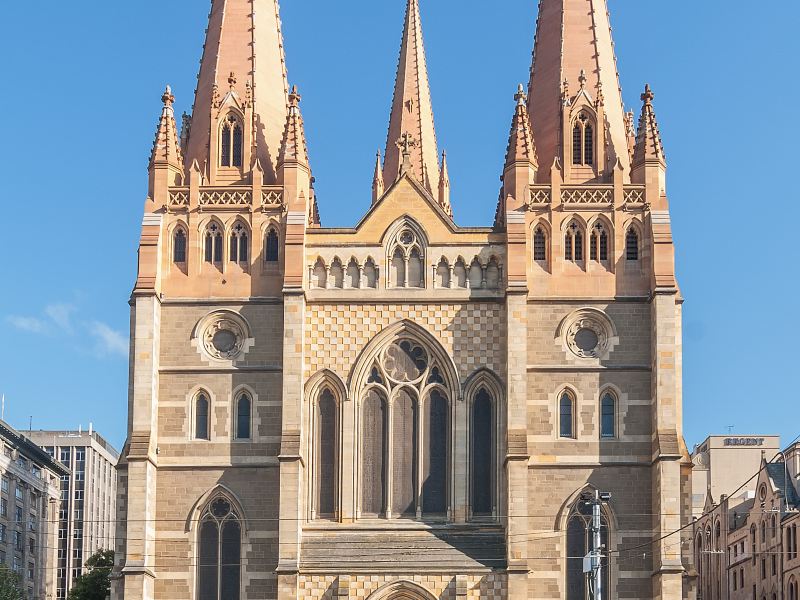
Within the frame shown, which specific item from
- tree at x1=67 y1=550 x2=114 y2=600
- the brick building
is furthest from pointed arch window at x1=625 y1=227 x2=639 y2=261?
the brick building

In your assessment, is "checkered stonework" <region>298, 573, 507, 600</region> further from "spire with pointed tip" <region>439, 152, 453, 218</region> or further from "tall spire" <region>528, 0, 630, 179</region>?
"spire with pointed tip" <region>439, 152, 453, 218</region>

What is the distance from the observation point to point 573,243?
60625 mm

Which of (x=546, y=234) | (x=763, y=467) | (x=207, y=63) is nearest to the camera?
(x=546, y=234)

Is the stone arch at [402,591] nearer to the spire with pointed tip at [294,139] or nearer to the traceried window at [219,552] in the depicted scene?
the traceried window at [219,552]

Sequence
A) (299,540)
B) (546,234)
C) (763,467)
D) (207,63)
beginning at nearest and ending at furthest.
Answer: (299,540) < (546,234) < (207,63) < (763,467)

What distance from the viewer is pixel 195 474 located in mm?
58312

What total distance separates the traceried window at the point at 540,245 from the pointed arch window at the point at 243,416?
11031mm

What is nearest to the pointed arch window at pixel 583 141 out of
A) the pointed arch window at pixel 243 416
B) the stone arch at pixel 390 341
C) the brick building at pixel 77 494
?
the stone arch at pixel 390 341

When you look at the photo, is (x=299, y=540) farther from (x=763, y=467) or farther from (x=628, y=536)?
(x=763, y=467)

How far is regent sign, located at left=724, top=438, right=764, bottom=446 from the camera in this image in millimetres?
108312

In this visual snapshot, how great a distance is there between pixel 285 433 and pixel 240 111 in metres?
12.4

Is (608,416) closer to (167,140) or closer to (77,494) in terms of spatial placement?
(167,140)

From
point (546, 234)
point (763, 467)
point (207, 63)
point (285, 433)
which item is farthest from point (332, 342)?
point (763, 467)

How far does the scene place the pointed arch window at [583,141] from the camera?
62375 millimetres
